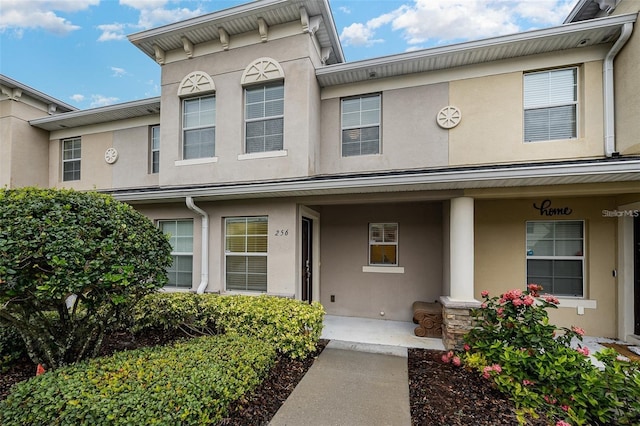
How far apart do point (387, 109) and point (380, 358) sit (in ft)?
17.0

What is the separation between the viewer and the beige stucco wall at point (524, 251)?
5.59m

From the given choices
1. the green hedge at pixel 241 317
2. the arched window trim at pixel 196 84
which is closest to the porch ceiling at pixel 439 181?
the green hedge at pixel 241 317

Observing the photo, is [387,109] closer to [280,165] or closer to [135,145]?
[280,165]

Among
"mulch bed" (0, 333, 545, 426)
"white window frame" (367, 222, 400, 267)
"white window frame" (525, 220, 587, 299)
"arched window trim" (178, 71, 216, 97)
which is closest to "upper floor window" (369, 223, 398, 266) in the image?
"white window frame" (367, 222, 400, 267)

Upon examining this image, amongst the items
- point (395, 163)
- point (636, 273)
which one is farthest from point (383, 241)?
point (636, 273)

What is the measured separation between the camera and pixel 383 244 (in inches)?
273

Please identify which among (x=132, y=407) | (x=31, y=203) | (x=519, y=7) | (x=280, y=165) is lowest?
(x=132, y=407)

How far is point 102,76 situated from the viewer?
20125 mm

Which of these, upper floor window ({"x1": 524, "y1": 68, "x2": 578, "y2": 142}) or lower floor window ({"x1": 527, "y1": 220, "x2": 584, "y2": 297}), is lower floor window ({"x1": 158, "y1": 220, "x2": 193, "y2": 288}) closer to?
lower floor window ({"x1": 527, "y1": 220, "x2": 584, "y2": 297})

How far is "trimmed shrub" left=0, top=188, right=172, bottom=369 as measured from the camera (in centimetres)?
321

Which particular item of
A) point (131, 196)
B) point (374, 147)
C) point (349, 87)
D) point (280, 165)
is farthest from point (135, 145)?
point (374, 147)

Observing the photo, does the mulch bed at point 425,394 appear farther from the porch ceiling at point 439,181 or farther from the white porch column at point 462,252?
the porch ceiling at point 439,181

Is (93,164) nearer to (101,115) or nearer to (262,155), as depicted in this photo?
(101,115)

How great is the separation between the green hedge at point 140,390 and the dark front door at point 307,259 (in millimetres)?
2997
